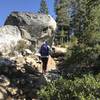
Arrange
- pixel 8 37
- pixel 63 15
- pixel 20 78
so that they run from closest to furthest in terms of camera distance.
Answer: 1. pixel 20 78
2. pixel 8 37
3. pixel 63 15

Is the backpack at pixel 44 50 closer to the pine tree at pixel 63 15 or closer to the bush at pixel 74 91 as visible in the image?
the bush at pixel 74 91

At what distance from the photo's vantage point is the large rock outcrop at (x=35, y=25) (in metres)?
30.3

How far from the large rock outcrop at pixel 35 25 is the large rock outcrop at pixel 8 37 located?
0.60 m

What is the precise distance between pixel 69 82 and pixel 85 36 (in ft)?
72.2

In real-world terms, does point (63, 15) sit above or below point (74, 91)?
above

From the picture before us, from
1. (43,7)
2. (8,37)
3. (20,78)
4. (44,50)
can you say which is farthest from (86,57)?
(43,7)

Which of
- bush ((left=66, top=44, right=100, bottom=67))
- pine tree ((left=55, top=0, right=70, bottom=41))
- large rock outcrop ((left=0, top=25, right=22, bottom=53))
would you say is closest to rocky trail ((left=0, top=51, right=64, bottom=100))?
bush ((left=66, top=44, right=100, bottom=67))

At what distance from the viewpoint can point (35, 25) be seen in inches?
1192

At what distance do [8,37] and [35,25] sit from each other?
2.77m

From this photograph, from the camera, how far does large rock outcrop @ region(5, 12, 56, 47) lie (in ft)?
99.5

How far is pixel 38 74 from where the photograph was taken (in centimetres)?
2116

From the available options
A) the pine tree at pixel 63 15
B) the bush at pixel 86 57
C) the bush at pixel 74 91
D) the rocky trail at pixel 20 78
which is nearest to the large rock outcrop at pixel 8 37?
the rocky trail at pixel 20 78

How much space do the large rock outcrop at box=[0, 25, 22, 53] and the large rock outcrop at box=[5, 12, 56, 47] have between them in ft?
1.95

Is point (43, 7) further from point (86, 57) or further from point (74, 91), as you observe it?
point (74, 91)
